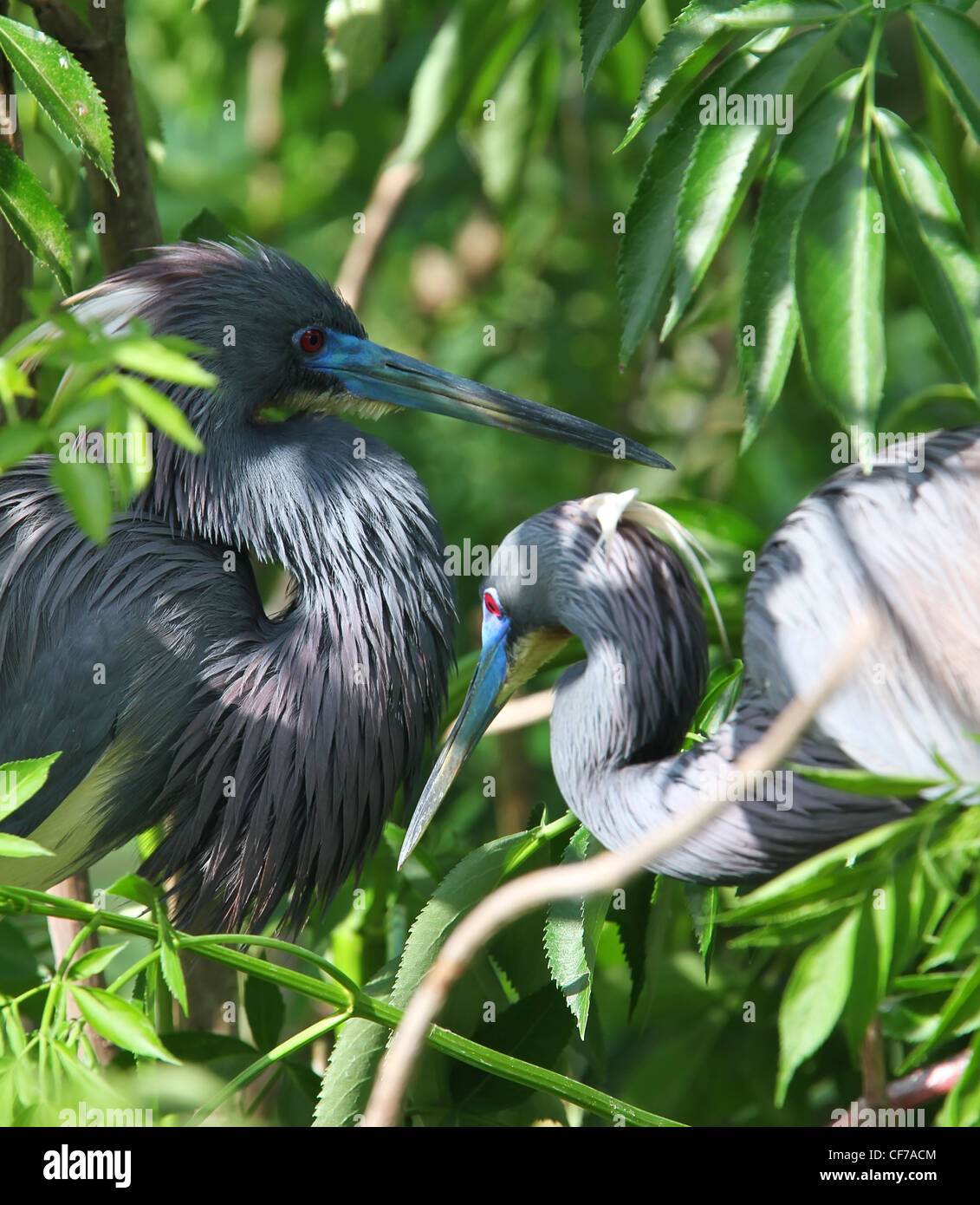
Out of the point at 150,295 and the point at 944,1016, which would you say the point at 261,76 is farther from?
the point at 944,1016

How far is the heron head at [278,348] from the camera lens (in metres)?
2.01

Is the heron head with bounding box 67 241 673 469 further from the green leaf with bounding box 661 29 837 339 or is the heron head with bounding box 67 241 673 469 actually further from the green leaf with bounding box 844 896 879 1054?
the green leaf with bounding box 844 896 879 1054

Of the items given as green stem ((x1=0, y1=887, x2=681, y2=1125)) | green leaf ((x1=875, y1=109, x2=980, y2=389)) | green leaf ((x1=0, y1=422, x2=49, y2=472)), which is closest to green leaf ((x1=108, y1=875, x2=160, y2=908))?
green stem ((x1=0, y1=887, x2=681, y2=1125))

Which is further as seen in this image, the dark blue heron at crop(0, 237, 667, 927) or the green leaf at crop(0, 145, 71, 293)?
the dark blue heron at crop(0, 237, 667, 927)

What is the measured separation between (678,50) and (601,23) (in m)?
0.12

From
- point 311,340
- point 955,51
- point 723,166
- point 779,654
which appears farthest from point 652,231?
point 311,340

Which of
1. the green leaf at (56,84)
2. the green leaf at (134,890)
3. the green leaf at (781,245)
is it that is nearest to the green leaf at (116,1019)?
the green leaf at (134,890)

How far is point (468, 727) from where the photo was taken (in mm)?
1784

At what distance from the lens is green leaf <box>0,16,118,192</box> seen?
1.59 metres

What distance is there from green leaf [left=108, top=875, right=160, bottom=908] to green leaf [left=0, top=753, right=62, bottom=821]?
0.15m

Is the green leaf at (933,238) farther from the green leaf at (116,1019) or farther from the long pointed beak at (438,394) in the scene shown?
the green leaf at (116,1019)

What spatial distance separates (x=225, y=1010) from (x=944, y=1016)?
144 centimetres

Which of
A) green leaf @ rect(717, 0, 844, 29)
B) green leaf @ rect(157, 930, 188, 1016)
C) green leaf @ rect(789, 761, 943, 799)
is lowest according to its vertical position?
green leaf @ rect(157, 930, 188, 1016)

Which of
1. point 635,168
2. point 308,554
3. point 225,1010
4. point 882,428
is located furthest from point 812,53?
point 635,168
